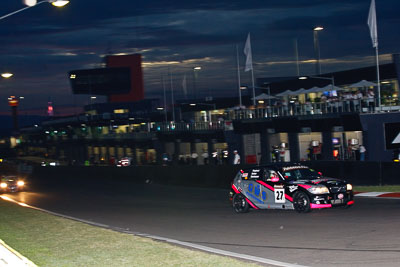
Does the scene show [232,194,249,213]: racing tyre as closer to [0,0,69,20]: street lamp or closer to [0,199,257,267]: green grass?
[0,199,257,267]: green grass

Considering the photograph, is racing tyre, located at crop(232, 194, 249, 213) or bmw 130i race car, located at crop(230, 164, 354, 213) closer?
bmw 130i race car, located at crop(230, 164, 354, 213)

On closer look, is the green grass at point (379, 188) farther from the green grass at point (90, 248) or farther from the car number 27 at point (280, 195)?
the green grass at point (90, 248)

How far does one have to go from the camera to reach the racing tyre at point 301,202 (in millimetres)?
15773

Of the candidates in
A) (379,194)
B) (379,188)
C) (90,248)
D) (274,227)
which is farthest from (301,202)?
(379,188)

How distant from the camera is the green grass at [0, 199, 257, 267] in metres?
9.63

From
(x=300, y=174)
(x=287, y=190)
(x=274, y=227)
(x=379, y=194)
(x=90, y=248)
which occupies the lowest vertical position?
(x=379, y=194)

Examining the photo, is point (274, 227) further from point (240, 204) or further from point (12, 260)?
point (12, 260)

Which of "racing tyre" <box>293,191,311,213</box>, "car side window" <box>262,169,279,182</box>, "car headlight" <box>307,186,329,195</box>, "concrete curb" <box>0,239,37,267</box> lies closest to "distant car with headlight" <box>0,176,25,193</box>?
"car side window" <box>262,169,279,182</box>

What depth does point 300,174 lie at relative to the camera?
16.9 metres

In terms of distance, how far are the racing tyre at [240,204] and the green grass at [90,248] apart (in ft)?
15.5

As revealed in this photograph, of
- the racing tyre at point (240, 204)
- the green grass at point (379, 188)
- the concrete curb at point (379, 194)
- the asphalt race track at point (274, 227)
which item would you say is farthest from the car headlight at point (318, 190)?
the green grass at point (379, 188)

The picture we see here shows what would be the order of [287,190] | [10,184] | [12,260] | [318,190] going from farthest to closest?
1. [10,184]
2. [287,190]
3. [318,190]
4. [12,260]

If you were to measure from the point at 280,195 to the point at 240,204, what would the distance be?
1.53 meters

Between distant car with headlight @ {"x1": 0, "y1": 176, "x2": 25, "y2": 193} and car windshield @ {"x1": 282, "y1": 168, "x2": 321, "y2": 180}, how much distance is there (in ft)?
74.4
